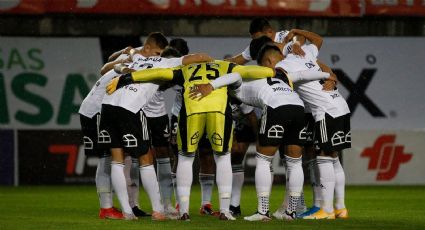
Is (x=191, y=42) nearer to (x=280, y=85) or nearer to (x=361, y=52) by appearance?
(x=361, y=52)

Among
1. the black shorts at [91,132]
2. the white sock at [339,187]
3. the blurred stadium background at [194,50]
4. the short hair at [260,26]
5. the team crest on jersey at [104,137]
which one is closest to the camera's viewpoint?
the team crest on jersey at [104,137]

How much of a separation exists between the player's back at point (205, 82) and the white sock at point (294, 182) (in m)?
1.01

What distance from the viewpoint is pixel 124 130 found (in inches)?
473

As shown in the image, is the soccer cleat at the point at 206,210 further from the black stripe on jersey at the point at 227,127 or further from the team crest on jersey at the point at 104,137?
the team crest on jersey at the point at 104,137

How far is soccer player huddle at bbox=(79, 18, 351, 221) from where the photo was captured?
11852mm

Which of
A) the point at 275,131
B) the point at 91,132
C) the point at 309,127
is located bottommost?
the point at 91,132

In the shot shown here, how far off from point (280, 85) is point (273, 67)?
0.40 meters

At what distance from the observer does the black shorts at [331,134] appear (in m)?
12.5

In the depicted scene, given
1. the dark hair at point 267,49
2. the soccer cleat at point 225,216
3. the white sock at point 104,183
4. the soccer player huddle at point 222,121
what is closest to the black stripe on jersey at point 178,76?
the soccer player huddle at point 222,121

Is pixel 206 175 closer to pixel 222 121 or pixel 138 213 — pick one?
pixel 138 213

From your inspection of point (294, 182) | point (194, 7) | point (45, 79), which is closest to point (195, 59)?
point (294, 182)

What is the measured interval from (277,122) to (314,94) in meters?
0.86

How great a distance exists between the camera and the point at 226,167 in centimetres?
1188

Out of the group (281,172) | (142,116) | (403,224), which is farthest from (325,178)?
(281,172)
